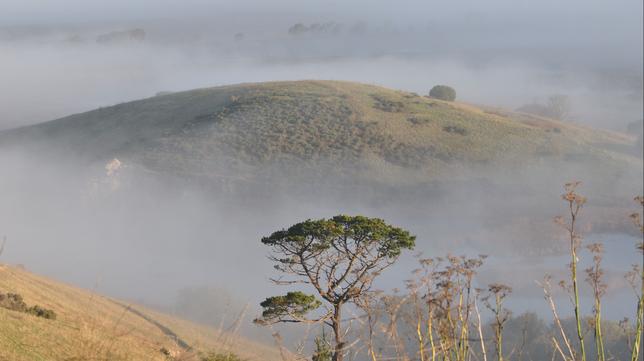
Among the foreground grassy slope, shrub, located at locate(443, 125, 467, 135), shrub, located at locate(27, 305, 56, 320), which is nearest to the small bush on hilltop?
shrub, located at locate(27, 305, 56, 320)

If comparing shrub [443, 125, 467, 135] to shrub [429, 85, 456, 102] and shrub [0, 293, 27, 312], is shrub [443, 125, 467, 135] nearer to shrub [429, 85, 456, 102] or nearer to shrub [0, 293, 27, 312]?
shrub [429, 85, 456, 102]

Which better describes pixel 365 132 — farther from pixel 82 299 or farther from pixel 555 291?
pixel 82 299

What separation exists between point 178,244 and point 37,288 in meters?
41.5

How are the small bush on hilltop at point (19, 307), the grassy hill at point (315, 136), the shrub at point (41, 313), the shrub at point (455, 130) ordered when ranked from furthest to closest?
the shrub at point (455, 130)
the grassy hill at point (315, 136)
the small bush on hilltop at point (19, 307)
the shrub at point (41, 313)

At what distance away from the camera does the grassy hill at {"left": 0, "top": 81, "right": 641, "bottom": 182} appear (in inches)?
3393

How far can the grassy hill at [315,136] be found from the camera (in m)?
86.2

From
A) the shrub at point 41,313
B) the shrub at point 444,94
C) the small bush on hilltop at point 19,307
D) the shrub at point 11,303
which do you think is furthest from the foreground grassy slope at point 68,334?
the shrub at point 444,94

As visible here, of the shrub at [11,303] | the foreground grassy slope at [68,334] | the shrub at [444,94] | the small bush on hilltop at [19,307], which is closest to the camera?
the foreground grassy slope at [68,334]

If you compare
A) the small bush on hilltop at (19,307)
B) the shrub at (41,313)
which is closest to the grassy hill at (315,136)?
the small bush on hilltop at (19,307)

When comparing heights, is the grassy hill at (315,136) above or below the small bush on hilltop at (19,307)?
above

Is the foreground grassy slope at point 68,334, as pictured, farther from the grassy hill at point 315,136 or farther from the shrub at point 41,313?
the grassy hill at point 315,136

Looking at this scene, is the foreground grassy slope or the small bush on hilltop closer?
the foreground grassy slope

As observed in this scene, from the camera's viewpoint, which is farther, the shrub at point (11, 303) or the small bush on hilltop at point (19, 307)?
the shrub at point (11, 303)

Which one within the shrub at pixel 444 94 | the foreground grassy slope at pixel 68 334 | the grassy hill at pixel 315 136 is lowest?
the foreground grassy slope at pixel 68 334
